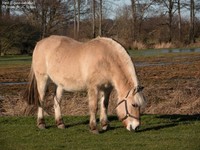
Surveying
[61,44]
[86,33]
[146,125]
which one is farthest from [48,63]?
[86,33]

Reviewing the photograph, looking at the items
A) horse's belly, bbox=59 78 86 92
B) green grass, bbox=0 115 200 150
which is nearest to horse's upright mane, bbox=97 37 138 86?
horse's belly, bbox=59 78 86 92

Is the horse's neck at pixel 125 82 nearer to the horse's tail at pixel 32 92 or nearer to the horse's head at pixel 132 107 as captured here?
the horse's head at pixel 132 107

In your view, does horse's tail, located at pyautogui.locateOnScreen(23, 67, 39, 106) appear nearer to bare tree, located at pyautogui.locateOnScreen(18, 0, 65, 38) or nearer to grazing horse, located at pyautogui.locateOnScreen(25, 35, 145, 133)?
grazing horse, located at pyautogui.locateOnScreen(25, 35, 145, 133)

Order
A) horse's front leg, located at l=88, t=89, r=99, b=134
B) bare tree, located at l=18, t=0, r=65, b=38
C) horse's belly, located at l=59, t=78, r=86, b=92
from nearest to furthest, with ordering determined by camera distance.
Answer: horse's front leg, located at l=88, t=89, r=99, b=134
horse's belly, located at l=59, t=78, r=86, b=92
bare tree, located at l=18, t=0, r=65, b=38

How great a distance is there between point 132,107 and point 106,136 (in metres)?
0.79

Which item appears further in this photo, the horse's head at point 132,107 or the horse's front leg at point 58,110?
the horse's front leg at point 58,110

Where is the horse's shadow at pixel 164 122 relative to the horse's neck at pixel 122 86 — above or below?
below

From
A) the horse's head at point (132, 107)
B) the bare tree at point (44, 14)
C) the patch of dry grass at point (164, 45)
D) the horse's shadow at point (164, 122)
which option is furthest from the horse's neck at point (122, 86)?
the patch of dry grass at point (164, 45)

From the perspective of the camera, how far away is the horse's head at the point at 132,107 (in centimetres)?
898

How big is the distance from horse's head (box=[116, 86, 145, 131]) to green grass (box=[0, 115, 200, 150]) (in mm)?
252

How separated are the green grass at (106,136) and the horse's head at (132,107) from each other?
0.83 ft

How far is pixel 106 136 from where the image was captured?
9.21 metres

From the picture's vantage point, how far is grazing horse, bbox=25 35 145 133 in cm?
920

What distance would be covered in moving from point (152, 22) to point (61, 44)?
61039 mm
